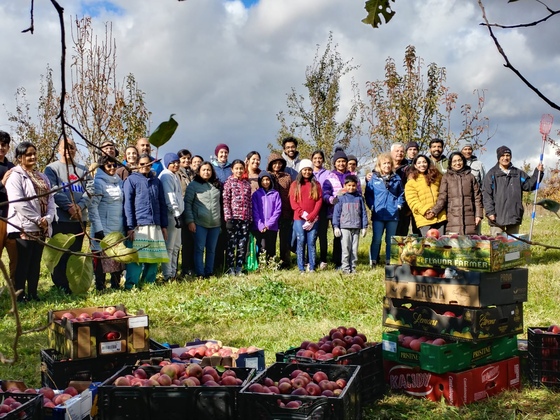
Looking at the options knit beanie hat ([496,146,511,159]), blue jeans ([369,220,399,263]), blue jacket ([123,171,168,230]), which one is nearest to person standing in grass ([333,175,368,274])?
blue jeans ([369,220,399,263])

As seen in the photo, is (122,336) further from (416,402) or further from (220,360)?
(416,402)

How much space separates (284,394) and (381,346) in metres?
1.37

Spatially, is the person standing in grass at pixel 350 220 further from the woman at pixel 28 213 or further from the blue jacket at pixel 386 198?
the woman at pixel 28 213

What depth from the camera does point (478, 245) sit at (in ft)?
15.0

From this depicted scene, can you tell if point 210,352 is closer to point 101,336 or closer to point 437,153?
point 101,336

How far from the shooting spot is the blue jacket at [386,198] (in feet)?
A: 33.2

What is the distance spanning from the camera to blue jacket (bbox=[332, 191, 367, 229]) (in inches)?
386

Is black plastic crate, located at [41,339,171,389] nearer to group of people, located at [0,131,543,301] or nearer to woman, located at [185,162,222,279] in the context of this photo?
group of people, located at [0,131,543,301]

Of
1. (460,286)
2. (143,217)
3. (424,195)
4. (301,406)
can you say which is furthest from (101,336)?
(424,195)

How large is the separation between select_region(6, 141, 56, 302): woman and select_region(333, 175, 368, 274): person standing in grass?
420 centimetres

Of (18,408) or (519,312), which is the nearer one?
(18,408)

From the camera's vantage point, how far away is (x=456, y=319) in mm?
4531

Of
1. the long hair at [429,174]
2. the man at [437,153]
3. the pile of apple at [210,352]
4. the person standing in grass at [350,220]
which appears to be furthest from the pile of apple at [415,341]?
the man at [437,153]

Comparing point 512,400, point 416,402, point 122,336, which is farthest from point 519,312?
point 122,336
